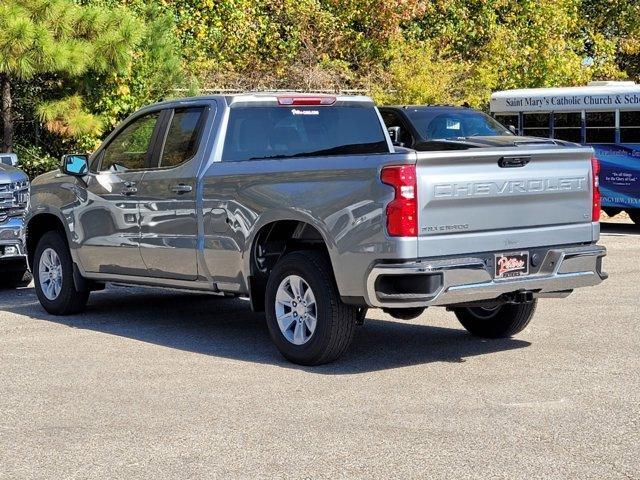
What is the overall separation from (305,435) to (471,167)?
244 centimetres

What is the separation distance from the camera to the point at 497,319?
980 cm

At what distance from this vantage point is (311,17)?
31828 mm

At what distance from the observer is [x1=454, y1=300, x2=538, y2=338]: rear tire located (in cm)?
966

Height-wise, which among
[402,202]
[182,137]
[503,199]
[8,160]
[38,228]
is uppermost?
[182,137]

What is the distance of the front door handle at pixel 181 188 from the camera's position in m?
9.81

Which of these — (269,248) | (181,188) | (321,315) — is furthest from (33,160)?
(321,315)

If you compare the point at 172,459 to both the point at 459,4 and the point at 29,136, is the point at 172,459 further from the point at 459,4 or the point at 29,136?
the point at 459,4

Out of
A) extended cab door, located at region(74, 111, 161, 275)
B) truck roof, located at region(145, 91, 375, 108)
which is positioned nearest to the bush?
extended cab door, located at region(74, 111, 161, 275)

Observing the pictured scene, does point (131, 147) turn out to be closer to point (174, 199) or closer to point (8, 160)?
point (174, 199)

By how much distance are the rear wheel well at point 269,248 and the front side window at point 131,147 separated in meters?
1.64

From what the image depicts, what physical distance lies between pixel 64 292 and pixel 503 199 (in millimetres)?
4538

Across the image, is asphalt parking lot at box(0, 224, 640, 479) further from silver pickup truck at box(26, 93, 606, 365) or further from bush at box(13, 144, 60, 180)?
bush at box(13, 144, 60, 180)

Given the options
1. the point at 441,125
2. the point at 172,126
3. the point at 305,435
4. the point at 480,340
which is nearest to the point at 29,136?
the point at 441,125

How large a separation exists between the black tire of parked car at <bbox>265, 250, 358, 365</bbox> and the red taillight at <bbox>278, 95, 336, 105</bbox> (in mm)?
1608
